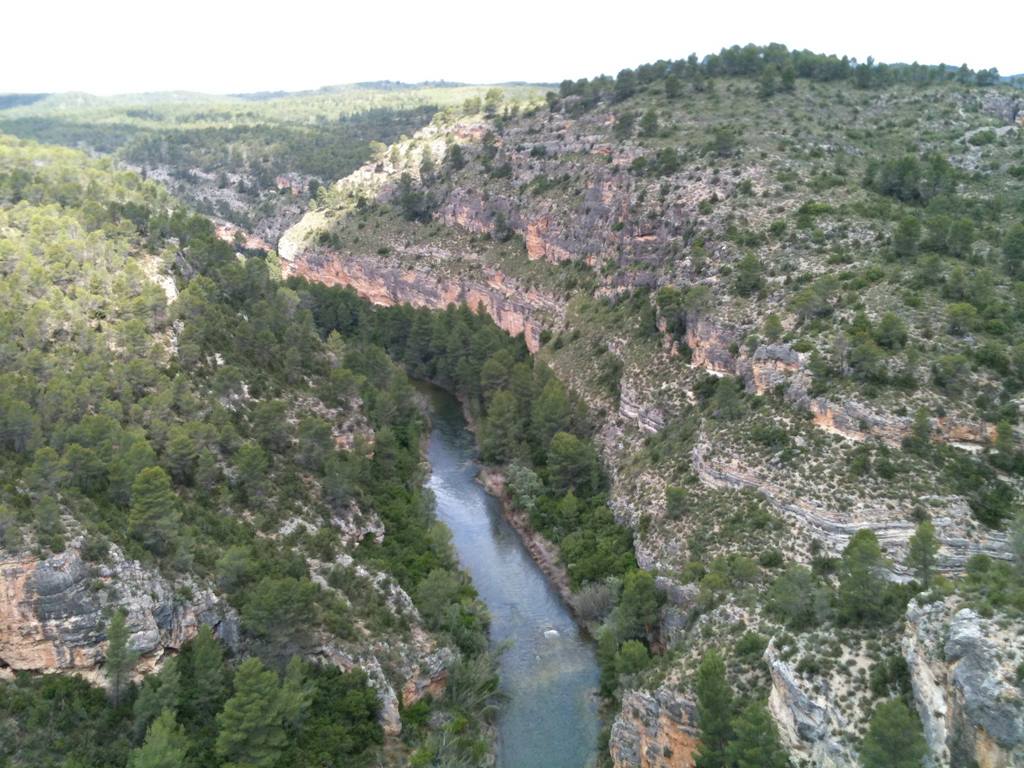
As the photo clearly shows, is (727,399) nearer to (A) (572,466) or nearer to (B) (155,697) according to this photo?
(A) (572,466)

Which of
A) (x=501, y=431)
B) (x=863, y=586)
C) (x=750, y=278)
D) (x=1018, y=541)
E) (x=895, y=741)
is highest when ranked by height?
(x=750, y=278)

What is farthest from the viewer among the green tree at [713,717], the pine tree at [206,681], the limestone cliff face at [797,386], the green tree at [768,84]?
the green tree at [768,84]

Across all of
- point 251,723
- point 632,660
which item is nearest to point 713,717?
point 632,660

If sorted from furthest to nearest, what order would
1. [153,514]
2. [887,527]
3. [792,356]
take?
1. [792,356]
2. [887,527]
3. [153,514]

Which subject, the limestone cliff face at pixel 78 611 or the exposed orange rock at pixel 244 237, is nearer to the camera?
the limestone cliff face at pixel 78 611

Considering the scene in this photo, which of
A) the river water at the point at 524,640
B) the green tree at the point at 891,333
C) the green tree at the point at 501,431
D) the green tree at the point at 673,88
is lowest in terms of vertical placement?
the river water at the point at 524,640

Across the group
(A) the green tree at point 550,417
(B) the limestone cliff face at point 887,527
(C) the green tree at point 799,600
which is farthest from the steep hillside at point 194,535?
(B) the limestone cliff face at point 887,527

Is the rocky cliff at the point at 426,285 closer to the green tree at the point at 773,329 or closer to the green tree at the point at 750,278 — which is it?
the green tree at the point at 750,278
